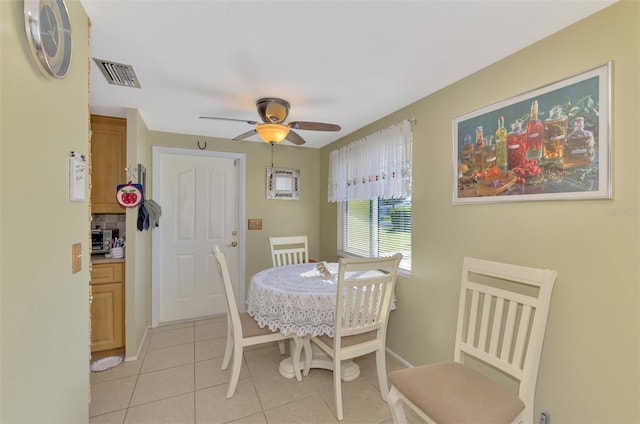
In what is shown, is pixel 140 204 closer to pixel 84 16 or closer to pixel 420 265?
pixel 84 16

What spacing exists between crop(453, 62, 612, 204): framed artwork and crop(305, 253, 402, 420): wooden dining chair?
79cm

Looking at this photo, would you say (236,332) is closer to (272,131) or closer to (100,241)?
(272,131)

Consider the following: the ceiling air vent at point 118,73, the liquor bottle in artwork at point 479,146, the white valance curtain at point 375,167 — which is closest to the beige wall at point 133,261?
the ceiling air vent at point 118,73

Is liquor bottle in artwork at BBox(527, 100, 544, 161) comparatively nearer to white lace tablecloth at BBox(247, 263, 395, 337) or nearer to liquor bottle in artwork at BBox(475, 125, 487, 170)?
liquor bottle in artwork at BBox(475, 125, 487, 170)

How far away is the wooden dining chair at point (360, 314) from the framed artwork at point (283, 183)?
86.7 inches

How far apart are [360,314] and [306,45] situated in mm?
1778

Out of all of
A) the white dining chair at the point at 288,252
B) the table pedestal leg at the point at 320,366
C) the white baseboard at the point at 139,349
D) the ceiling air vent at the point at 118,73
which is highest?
the ceiling air vent at the point at 118,73

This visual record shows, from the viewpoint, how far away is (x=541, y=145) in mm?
1575

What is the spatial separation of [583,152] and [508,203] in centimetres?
45

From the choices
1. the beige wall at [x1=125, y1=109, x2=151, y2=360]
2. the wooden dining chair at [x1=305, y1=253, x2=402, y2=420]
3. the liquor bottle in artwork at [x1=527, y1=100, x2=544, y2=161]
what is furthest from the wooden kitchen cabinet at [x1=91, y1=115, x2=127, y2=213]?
the liquor bottle in artwork at [x1=527, y1=100, x2=544, y2=161]

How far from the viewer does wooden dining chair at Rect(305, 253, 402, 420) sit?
1850mm

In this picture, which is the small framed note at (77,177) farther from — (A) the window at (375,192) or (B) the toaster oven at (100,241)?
(A) the window at (375,192)

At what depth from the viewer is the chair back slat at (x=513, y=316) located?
1357 mm

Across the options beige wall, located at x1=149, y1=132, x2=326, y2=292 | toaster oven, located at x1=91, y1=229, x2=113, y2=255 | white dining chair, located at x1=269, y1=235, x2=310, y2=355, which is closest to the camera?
toaster oven, located at x1=91, y1=229, x2=113, y2=255
